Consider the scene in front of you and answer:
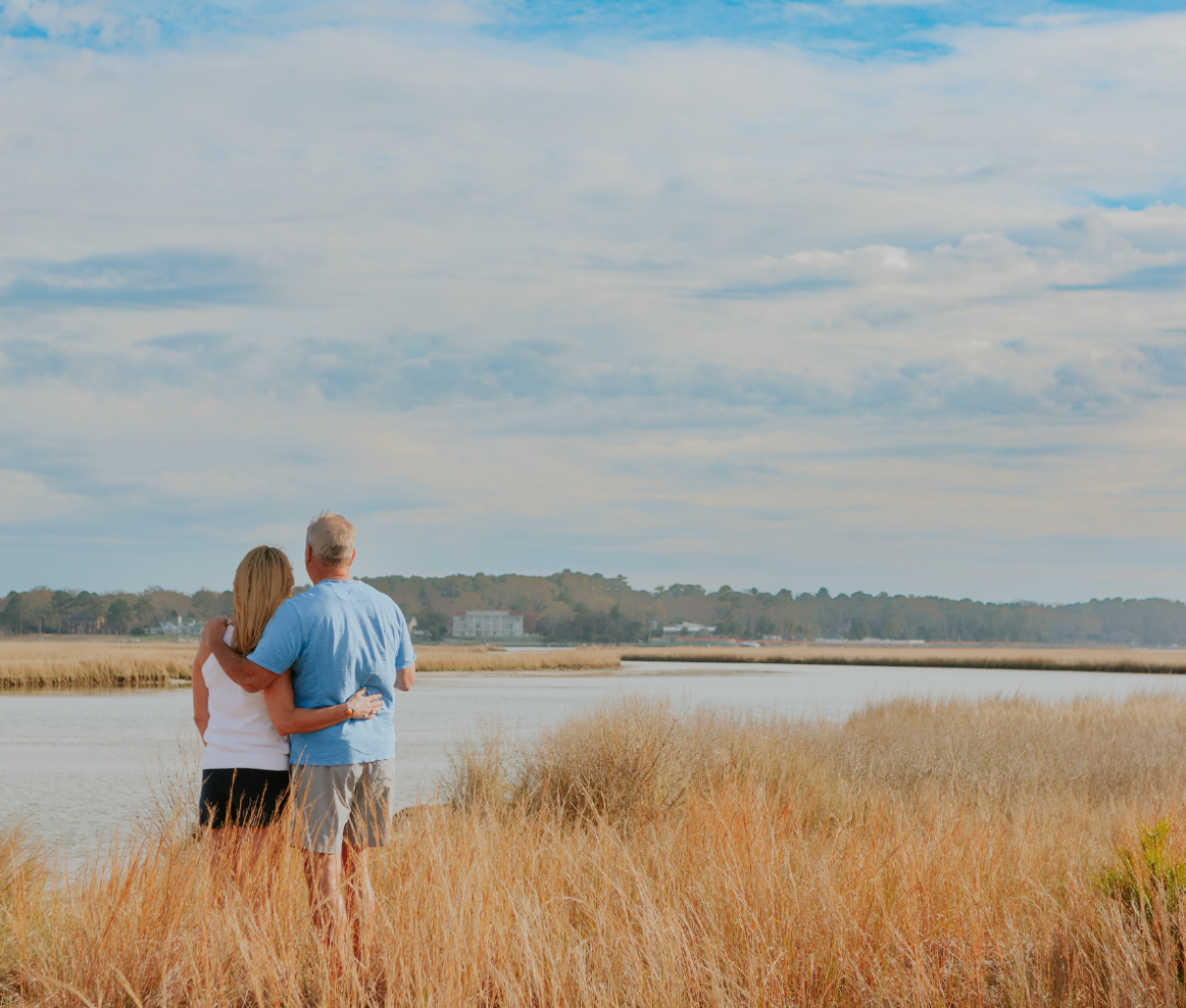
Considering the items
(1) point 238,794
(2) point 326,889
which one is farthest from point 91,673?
(2) point 326,889

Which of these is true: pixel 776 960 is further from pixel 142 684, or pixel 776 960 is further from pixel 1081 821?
pixel 142 684

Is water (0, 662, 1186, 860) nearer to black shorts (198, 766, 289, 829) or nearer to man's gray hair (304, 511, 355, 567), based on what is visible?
black shorts (198, 766, 289, 829)

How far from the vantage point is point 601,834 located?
6.77 m

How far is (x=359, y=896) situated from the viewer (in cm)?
427

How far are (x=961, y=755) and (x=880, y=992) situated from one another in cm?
880

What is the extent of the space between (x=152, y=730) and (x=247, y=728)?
20.6 m

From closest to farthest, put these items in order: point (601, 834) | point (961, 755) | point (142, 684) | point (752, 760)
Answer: point (601, 834)
point (752, 760)
point (961, 755)
point (142, 684)

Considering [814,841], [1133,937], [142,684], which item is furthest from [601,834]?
[142,684]

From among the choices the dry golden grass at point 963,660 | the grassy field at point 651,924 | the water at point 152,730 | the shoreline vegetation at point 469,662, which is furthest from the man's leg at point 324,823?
the dry golden grass at point 963,660

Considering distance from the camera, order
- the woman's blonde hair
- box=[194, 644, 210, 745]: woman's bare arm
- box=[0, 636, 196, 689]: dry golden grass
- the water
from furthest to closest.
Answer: box=[0, 636, 196, 689]: dry golden grass < the water < box=[194, 644, 210, 745]: woman's bare arm < the woman's blonde hair

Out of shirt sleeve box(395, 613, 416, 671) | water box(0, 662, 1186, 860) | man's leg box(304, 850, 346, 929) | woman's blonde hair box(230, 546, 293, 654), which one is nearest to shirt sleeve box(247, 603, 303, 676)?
woman's blonde hair box(230, 546, 293, 654)

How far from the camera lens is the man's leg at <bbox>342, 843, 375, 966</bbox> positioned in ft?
13.9

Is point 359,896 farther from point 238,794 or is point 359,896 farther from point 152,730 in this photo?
point 152,730

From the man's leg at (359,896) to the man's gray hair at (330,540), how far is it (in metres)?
1.17
